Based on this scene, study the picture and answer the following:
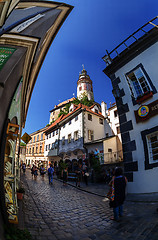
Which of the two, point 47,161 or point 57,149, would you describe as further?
point 47,161

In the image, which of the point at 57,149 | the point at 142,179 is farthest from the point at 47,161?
the point at 142,179

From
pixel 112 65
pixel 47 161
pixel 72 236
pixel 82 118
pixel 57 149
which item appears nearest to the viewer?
pixel 72 236

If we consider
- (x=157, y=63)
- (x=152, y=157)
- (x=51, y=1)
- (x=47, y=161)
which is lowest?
(x=47, y=161)

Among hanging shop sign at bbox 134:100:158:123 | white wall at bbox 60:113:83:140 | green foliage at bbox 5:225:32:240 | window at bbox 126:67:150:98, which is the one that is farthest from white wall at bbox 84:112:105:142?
green foliage at bbox 5:225:32:240

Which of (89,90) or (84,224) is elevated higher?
(89,90)

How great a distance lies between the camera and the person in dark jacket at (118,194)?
12.5 ft

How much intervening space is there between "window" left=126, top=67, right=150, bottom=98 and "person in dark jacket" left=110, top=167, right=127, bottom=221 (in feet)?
18.0

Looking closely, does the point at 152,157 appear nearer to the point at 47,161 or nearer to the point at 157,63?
the point at 157,63

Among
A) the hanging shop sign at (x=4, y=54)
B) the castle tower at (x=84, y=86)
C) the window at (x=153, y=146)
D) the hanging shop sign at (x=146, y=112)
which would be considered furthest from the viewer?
the castle tower at (x=84, y=86)

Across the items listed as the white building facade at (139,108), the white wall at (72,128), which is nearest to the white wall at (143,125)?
the white building facade at (139,108)

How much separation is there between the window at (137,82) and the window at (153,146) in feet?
8.52

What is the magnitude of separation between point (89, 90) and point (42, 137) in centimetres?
3100

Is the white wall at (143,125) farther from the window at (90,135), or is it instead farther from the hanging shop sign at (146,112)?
the window at (90,135)

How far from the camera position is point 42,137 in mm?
38969
